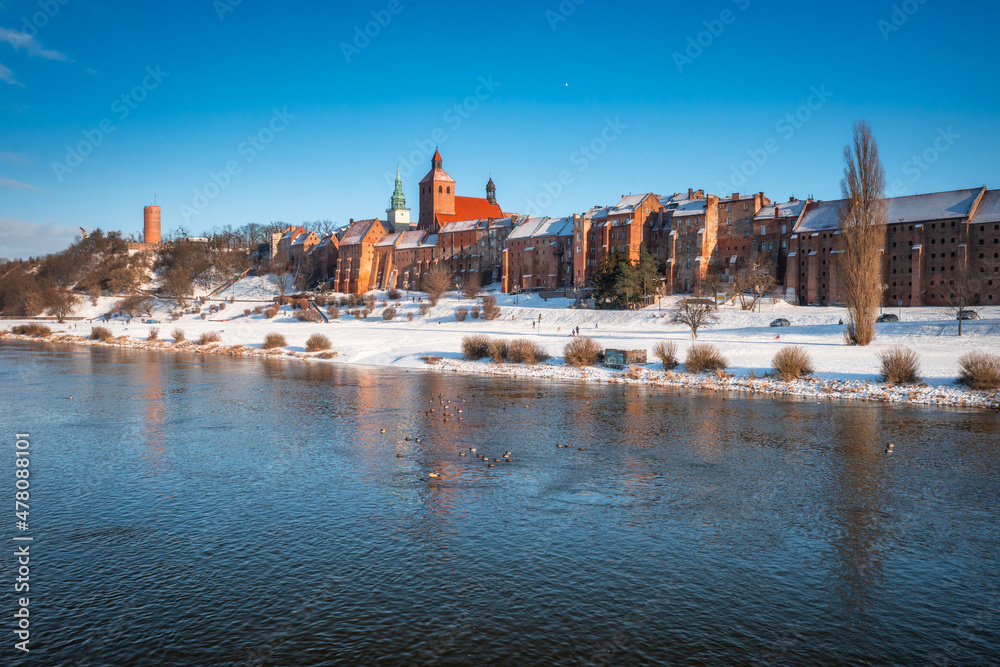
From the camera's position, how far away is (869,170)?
38.2 metres

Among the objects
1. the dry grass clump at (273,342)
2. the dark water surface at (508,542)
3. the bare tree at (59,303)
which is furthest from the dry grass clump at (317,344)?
the bare tree at (59,303)

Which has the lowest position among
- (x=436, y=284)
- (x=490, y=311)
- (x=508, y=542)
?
(x=508, y=542)

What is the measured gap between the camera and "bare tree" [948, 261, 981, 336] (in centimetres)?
4856

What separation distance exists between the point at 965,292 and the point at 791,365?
26811 millimetres

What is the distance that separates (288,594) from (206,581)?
4.50 feet

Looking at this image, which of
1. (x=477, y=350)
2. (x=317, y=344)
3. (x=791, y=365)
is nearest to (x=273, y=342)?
(x=317, y=344)

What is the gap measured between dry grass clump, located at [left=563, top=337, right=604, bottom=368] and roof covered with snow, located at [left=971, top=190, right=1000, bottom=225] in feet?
161

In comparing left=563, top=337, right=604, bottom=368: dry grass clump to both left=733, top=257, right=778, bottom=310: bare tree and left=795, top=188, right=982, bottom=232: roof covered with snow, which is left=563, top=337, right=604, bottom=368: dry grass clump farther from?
left=795, top=188, right=982, bottom=232: roof covered with snow

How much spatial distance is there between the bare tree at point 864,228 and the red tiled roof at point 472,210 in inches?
3352

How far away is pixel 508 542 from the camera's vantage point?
1193 cm

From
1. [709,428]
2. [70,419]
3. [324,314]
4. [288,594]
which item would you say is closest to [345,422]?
[70,419]

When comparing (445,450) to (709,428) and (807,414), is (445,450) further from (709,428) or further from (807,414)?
(807,414)

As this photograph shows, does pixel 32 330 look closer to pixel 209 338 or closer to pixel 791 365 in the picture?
pixel 209 338

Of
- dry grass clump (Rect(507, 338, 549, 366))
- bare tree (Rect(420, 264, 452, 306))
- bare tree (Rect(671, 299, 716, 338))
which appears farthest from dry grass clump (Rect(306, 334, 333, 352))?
bare tree (Rect(420, 264, 452, 306))
